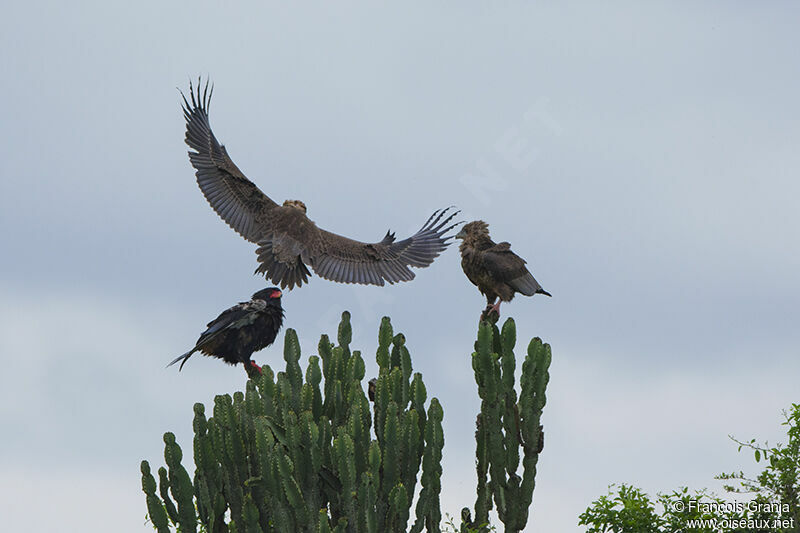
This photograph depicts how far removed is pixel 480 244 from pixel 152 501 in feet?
16.4

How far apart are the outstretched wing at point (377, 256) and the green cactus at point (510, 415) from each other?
2950mm

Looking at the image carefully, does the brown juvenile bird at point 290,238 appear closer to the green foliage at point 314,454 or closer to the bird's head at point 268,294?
the bird's head at point 268,294

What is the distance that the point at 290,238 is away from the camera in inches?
551

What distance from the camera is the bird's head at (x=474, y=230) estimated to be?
13375 mm

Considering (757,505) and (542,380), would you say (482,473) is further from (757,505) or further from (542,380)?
(757,505)

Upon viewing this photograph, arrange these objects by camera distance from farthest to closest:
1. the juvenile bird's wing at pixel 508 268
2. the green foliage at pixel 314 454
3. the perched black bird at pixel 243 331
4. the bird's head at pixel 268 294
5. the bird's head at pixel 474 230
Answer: the bird's head at pixel 474 230 → the juvenile bird's wing at pixel 508 268 → the bird's head at pixel 268 294 → the perched black bird at pixel 243 331 → the green foliage at pixel 314 454

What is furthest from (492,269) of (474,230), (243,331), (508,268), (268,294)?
(243,331)

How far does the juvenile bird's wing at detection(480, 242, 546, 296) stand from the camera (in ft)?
42.3

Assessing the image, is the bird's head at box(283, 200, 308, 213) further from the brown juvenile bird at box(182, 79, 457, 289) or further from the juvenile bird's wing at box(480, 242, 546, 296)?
the juvenile bird's wing at box(480, 242, 546, 296)

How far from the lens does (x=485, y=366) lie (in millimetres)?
11586

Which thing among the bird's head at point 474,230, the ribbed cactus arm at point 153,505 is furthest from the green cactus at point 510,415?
the ribbed cactus arm at point 153,505

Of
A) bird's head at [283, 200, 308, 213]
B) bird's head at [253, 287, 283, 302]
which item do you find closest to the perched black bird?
bird's head at [253, 287, 283, 302]

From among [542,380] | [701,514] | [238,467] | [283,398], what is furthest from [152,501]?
Answer: [701,514]

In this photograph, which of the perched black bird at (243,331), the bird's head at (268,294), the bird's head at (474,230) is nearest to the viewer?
the perched black bird at (243,331)
